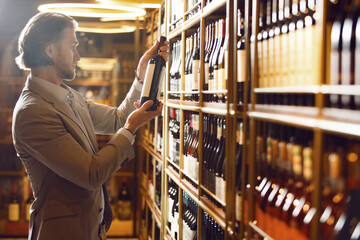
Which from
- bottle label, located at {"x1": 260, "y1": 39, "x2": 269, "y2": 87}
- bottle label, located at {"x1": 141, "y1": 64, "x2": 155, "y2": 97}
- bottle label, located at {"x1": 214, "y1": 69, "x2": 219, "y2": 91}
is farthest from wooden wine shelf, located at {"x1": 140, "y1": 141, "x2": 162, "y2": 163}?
bottle label, located at {"x1": 260, "y1": 39, "x2": 269, "y2": 87}

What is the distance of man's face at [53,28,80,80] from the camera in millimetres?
2057

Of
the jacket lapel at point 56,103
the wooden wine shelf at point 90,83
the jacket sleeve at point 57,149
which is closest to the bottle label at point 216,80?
the jacket sleeve at point 57,149

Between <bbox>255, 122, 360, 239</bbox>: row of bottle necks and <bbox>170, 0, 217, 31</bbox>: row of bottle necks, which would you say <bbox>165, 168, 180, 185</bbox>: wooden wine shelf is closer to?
<bbox>170, 0, 217, 31</bbox>: row of bottle necks

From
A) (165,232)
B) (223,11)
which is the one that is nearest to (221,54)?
(223,11)

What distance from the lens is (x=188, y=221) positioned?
253cm

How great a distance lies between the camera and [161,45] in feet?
7.68

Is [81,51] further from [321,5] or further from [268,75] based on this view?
[321,5]

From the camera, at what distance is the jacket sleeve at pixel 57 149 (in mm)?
1753

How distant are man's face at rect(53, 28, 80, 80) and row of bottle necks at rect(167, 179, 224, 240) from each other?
1.09 meters

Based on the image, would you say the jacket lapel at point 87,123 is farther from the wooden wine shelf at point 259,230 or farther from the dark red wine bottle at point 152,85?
the wooden wine shelf at point 259,230

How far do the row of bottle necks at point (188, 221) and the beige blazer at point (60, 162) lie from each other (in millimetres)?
587

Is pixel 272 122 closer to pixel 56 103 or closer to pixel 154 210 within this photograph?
pixel 56 103

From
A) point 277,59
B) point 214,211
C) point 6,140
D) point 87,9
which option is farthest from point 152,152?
point 277,59

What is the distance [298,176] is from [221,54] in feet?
3.06
